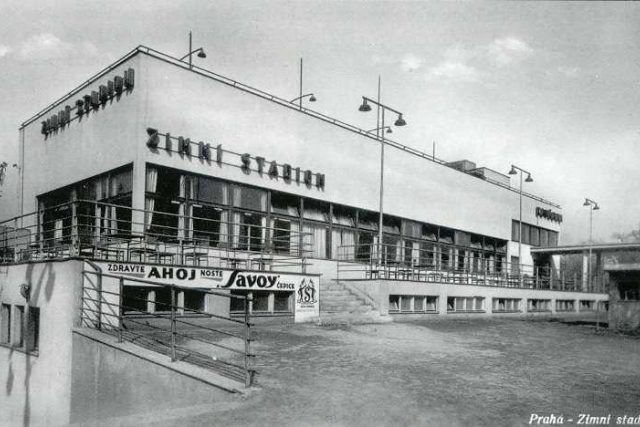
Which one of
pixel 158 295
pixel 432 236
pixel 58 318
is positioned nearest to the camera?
pixel 58 318

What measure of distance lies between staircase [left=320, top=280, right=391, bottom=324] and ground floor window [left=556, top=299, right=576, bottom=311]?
16710 millimetres

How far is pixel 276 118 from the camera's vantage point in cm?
1809

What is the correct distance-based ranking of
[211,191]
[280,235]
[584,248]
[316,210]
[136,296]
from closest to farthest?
[136,296] → [211,191] → [280,235] → [316,210] → [584,248]

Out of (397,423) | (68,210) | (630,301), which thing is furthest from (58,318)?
(630,301)

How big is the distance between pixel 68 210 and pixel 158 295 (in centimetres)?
730

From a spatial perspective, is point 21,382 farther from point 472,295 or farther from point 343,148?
point 472,295

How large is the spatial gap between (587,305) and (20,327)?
30300 millimetres

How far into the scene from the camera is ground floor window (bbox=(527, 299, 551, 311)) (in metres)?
25.5

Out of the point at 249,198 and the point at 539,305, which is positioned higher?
the point at 249,198

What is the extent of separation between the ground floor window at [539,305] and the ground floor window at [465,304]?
5.08 metres

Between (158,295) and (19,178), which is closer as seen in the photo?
(158,295)

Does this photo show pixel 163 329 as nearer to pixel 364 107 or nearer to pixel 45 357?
pixel 45 357

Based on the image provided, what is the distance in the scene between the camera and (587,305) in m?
31.8

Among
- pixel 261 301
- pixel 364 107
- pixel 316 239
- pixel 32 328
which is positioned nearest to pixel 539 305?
pixel 316 239
